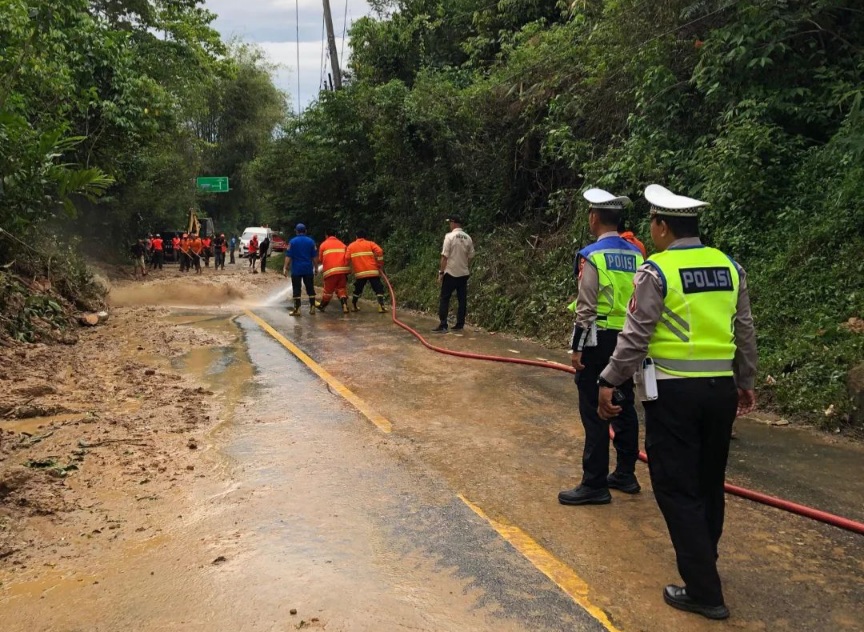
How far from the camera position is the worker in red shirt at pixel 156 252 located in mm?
32219

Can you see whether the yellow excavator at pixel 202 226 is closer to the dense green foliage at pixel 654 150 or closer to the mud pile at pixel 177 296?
the mud pile at pixel 177 296

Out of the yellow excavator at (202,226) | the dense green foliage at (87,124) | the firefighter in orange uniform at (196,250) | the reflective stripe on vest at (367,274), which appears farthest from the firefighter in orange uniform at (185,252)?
the reflective stripe on vest at (367,274)

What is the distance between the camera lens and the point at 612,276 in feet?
14.5

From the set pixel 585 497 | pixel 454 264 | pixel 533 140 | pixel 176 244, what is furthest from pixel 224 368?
pixel 176 244

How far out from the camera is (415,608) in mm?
3152

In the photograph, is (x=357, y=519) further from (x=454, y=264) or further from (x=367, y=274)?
(x=367, y=274)

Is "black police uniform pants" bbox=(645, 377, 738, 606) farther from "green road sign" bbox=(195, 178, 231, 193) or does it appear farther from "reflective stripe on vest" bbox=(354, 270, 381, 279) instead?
"green road sign" bbox=(195, 178, 231, 193)

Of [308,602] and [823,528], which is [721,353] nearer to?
[823,528]

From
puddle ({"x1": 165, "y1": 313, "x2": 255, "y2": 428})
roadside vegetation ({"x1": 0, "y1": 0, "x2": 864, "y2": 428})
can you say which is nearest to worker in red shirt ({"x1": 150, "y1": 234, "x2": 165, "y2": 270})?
roadside vegetation ({"x1": 0, "y1": 0, "x2": 864, "y2": 428})

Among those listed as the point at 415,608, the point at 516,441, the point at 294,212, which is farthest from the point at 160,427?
the point at 294,212

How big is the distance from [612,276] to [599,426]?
95cm

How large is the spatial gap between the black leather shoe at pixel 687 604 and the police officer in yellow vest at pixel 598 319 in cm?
115

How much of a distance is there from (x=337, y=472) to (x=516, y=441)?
1.56m

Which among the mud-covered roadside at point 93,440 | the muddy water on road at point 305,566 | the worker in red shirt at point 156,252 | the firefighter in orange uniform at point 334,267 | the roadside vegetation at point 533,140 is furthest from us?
the worker in red shirt at point 156,252
